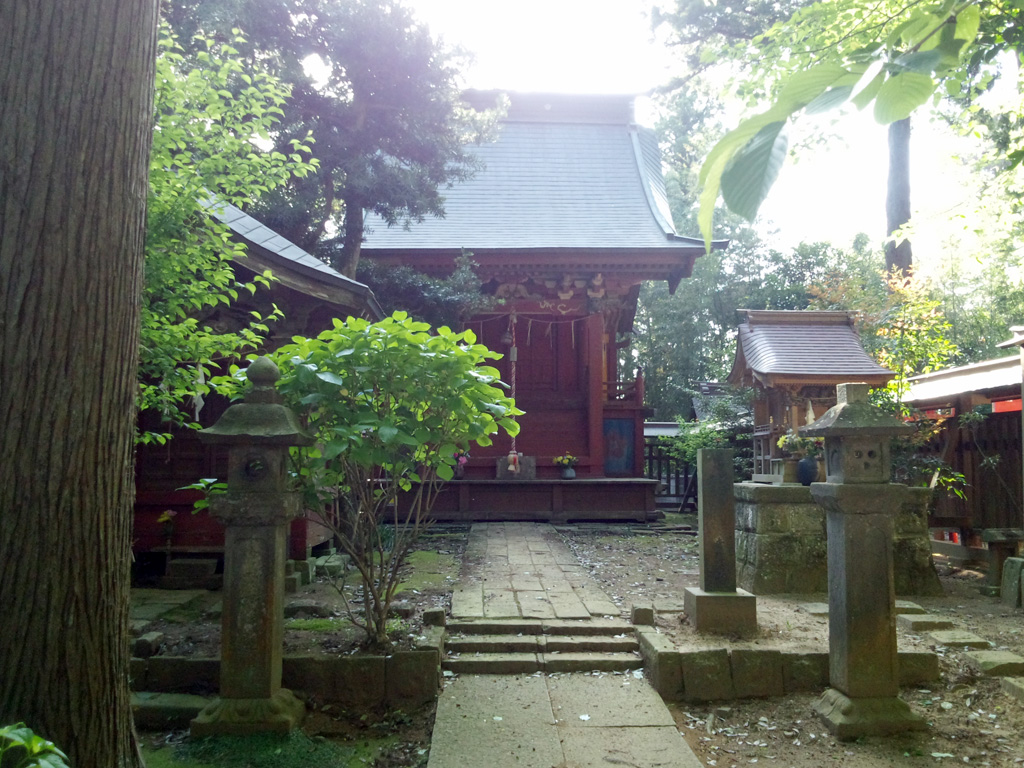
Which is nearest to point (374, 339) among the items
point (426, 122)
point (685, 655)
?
point (685, 655)

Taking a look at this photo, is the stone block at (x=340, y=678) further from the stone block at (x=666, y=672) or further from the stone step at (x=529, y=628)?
the stone block at (x=666, y=672)

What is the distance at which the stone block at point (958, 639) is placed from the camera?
4.79 meters

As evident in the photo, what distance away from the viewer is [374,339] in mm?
3807

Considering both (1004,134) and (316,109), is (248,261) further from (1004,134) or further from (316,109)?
(1004,134)

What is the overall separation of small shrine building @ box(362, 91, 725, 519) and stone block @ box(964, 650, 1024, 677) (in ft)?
22.3

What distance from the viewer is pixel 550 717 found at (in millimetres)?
3729

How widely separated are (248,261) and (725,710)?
16.8ft

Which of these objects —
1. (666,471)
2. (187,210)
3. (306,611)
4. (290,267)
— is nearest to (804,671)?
(306,611)

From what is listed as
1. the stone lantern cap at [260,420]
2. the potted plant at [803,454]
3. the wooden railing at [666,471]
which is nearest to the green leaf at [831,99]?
the stone lantern cap at [260,420]

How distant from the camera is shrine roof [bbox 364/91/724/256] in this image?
12.0 metres

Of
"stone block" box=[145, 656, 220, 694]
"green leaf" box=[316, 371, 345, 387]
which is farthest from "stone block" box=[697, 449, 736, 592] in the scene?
"stone block" box=[145, 656, 220, 694]

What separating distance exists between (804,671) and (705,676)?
62 cm

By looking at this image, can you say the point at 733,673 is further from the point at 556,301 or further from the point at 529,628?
the point at 556,301

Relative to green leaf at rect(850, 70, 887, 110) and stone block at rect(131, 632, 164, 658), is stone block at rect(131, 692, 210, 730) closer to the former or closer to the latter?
stone block at rect(131, 632, 164, 658)
